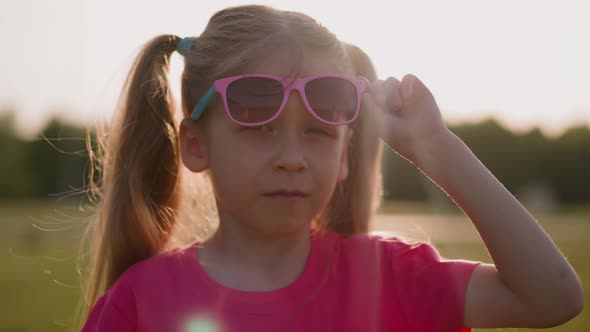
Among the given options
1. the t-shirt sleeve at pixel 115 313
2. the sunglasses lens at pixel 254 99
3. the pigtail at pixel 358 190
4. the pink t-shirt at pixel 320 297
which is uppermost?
the sunglasses lens at pixel 254 99

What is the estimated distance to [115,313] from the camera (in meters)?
2.65

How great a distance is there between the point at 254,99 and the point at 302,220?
0.49 metres

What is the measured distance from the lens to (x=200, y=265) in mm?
2789

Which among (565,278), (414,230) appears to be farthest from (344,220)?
(565,278)

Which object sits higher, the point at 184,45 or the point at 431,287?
the point at 184,45

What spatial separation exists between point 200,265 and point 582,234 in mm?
23732

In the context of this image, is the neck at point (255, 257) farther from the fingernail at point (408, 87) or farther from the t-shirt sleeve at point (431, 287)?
the fingernail at point (408, 87)

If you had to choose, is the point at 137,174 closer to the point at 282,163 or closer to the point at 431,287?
the point at 282,163

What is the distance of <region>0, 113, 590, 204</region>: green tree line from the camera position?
1572 inches

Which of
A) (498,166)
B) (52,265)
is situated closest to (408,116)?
(52,265)

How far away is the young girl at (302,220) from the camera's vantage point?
2291mm

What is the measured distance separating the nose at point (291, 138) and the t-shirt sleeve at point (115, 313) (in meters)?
0.78

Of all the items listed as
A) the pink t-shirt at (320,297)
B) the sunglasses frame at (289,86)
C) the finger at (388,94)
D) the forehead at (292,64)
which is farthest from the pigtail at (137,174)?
the finger at (388,94)

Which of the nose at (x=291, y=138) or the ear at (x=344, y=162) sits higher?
the nose at (x=291, y=138)
